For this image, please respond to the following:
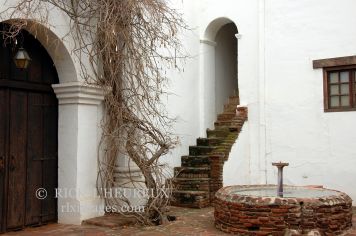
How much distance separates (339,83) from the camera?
9781 mm

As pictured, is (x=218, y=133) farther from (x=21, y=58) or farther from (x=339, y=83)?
(x=21, y=58)

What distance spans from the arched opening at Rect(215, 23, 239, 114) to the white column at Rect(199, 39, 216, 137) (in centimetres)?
56

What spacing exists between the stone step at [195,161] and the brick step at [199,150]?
0.34 m

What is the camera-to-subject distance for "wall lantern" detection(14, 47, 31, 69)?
671 centimetres

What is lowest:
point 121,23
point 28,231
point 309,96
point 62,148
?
point 28,231

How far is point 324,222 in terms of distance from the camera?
6379 mm

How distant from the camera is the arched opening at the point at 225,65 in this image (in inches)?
491

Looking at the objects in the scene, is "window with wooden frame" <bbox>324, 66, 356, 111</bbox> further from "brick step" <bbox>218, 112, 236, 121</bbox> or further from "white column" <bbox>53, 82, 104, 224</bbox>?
"white column" <bbox>53, 82, 104, 224</bbox>

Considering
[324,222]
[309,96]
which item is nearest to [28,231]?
[324,222]

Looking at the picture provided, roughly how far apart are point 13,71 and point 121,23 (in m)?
1.94

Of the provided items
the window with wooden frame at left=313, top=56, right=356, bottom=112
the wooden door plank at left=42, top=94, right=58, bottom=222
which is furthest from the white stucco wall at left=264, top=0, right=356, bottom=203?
the wooden door plank at left=42, top=94, right=58, bottom=222

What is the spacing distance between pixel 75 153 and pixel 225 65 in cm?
658

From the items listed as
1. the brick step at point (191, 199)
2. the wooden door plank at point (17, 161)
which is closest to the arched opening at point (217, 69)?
the brick step at point (191, 199)

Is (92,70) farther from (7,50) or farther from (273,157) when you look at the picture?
(273,157)
